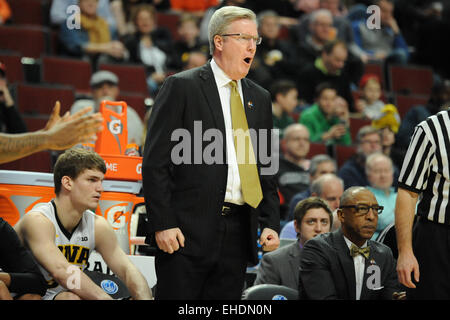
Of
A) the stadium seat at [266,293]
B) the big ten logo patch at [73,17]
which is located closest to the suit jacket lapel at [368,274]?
the stadium seat at [266,293]

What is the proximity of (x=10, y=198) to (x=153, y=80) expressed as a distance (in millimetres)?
4242

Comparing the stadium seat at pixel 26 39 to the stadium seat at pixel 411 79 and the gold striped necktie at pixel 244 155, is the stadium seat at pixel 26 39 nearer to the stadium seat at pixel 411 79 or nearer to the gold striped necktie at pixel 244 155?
the stadium seat at pixel 411 79

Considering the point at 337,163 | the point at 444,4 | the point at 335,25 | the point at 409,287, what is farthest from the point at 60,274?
the point at 444,4

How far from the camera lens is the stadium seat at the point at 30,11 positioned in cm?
859

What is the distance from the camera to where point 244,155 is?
10.5 ft

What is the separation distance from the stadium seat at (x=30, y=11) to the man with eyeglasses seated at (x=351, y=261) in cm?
558

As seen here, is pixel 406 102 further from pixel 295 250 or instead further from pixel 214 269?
pixel 214 269

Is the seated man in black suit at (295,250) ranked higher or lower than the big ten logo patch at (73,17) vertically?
lower

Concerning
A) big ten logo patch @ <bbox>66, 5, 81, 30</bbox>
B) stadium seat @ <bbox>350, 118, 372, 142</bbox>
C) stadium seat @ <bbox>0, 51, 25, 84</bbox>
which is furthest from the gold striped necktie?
stadium seat @ <bbox>350, 118, 372, 142</bbox>

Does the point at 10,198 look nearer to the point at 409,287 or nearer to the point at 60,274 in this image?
the point at 60,274

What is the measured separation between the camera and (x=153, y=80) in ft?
27.3

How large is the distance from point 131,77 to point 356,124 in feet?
8.24
